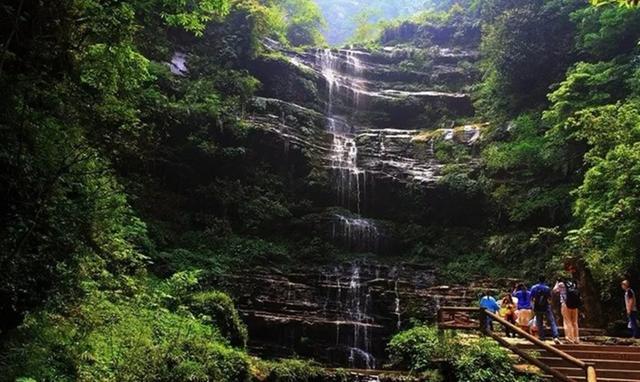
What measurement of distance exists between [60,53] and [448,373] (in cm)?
1039

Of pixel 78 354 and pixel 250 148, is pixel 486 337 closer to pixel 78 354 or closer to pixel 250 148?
pixel 78 354

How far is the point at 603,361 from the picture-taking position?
29.8 ft

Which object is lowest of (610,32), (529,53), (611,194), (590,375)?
(590,375)

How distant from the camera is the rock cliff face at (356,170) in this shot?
605 inches

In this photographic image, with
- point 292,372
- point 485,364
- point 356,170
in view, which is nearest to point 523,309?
point 485,364

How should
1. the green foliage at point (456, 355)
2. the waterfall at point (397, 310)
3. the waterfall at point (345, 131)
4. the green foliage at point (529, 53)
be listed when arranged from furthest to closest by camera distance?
1. the green foliage at point (529, 53)
2. the waterfall at point (345, 131)
3. the waterfall at point (397, 310)
4. the green foliage at point (456, 355)

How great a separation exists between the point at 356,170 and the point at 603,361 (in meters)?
15.0

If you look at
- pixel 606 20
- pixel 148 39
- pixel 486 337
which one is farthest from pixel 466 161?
pixel 148 39

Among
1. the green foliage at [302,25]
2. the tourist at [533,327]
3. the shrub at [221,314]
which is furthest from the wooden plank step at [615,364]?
the green foliage at [302,25]

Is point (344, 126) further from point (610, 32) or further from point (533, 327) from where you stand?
point (533, 327)

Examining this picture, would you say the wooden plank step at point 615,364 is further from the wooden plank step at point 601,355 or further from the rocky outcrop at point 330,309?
the rocky outcrop at point 330,309

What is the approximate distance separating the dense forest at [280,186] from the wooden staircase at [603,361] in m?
0.79

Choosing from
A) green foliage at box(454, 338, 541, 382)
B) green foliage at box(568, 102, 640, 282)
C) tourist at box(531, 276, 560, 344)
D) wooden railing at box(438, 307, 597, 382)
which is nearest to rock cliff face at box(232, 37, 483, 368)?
wooden railing at box(438, 307, 597, 382)

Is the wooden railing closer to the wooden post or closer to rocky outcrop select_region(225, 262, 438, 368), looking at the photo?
the wooden post
